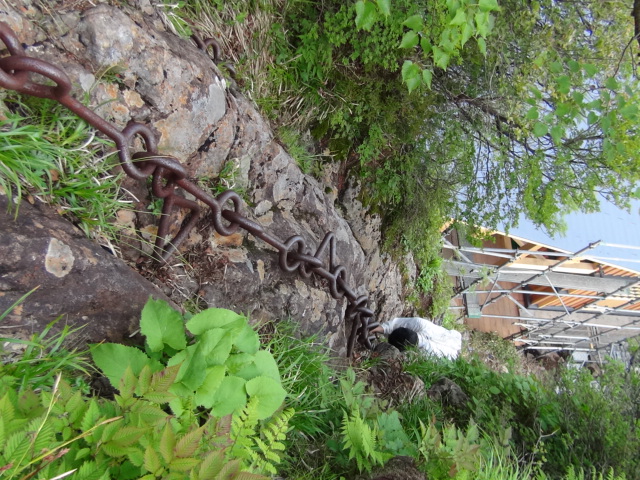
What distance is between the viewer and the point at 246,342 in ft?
5.67

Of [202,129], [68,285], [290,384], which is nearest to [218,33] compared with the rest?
[202,129]

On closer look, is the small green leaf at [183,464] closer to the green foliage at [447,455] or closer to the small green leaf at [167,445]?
the small green leaf at [167,445]

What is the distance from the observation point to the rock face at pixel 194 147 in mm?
1951

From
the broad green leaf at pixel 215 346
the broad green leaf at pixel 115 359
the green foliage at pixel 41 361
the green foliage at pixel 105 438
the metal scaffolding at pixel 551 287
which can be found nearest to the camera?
the green foliage at pixel 105 438

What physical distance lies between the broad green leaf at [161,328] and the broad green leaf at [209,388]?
0.17 meters

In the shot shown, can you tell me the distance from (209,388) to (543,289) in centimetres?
1254

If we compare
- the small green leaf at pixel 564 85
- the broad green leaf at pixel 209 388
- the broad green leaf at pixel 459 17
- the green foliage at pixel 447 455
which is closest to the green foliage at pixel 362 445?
the green foliage at pixel 447 455

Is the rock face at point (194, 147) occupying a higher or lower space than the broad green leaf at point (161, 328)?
higher

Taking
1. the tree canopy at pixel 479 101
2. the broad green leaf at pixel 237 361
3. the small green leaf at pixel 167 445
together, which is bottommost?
the small green leaf at pixel 167 445

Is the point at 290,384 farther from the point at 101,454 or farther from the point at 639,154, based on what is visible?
the point at 639,154

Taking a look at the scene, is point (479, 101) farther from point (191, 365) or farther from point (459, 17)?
point (191, 365)

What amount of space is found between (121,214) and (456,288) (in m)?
8.16

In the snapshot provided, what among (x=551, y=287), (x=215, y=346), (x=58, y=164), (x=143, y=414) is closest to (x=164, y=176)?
(x=58, y=164)

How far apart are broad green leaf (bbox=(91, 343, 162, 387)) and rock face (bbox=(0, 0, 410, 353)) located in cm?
27
